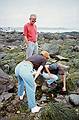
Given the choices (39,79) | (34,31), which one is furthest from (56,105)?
(34,31)

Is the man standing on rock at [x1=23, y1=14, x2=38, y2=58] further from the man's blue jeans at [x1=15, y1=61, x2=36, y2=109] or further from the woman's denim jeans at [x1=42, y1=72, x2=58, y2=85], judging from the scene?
the man's blue jeans at [x1=15, y1=61, x2=36, y2=109]

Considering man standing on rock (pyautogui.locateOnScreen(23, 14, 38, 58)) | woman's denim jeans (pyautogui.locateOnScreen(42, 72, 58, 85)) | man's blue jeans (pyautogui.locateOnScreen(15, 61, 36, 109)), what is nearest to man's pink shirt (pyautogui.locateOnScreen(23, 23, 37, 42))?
man standing on rock (pyautogui.locateOnScreen(23, 14, 38, 58))

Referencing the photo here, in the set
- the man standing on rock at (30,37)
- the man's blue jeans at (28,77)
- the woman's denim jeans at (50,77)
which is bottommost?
the woman's denim jeans at (50,77)

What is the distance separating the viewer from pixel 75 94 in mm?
9695

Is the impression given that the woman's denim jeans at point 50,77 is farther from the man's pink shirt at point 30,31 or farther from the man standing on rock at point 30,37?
the man's pink shirt at point 30,31

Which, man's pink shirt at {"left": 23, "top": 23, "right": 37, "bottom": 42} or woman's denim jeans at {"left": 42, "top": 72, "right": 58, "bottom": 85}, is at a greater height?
man's pink shirt at {"left": 23, "top": 23, "right": 37, "bottom": 42}

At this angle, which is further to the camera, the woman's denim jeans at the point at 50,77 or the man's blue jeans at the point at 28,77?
the woman's denim jeans at the point at 50,77

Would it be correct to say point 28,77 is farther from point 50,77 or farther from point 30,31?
point 30,31

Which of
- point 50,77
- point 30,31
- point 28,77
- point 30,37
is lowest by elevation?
point 50,77

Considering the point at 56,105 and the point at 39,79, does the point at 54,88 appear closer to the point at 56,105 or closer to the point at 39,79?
the point at 39,79

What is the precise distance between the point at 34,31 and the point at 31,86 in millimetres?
3906

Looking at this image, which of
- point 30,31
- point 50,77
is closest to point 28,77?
point 50,77

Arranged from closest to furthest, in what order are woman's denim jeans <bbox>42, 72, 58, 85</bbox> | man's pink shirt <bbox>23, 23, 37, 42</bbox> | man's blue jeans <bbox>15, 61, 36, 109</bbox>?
man's blue jeans <bbox>15, 61, 36, 109</bbox>
woman's denim jeans <bbox>42, 72, 58, 85</bbox>
man's pink shirt <bbox>23, 23, 37, 42</bbox>

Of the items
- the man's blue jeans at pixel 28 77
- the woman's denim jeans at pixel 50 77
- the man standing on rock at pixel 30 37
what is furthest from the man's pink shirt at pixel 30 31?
the man's blue jeans at pixel 28 77
